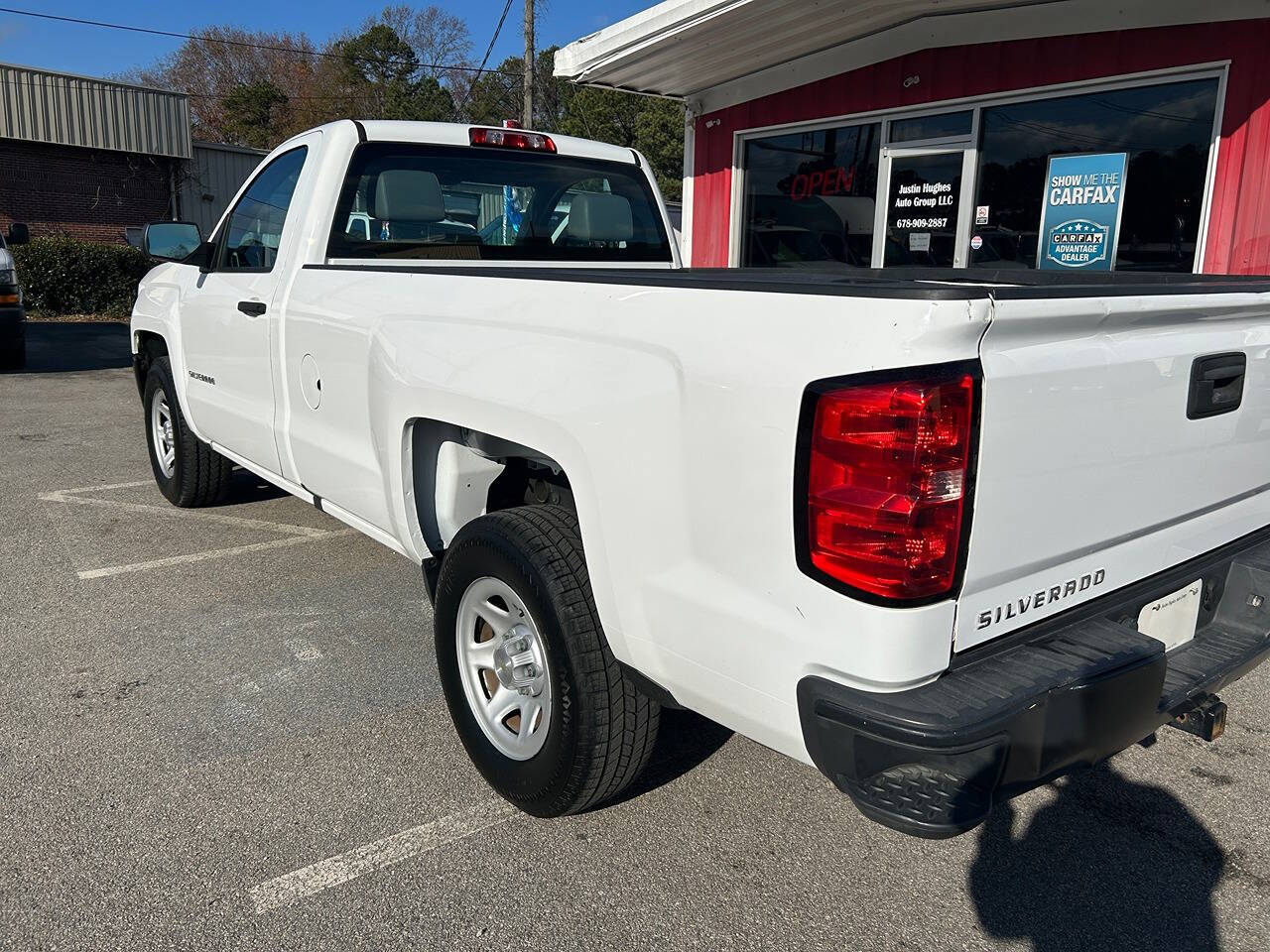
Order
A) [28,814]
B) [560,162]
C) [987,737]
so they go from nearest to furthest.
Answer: [987,737] < [28,814] < [560,162]

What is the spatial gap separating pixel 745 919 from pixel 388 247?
9.56ft

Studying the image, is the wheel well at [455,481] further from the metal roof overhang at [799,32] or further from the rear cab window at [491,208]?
the metal roof overhang at [799,32]

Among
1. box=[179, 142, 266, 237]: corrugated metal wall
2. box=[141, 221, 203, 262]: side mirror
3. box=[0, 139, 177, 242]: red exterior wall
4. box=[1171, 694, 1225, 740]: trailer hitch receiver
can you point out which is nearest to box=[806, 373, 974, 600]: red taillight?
box=[1171, 694, 1225, 740]: trailer hitch receiver

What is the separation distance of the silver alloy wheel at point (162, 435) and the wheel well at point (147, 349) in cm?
19

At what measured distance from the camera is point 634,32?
826cm

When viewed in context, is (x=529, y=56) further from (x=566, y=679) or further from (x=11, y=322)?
(x=566, y=679)

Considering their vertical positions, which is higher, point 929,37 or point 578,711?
point 929,37

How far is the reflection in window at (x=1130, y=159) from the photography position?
6.44m

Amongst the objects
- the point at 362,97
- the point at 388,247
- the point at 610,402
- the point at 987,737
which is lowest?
the point at 987,737

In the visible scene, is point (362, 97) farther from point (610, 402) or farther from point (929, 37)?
point (610, 402)

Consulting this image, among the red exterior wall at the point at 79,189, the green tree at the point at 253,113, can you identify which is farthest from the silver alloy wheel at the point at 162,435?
the green tree at the point at 253,113

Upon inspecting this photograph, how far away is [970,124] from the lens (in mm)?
7641

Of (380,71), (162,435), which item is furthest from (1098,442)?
(380,71)

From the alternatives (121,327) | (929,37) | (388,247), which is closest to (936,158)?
(929,37)
